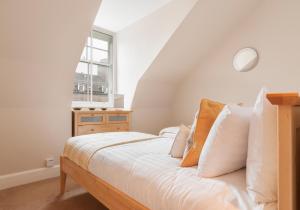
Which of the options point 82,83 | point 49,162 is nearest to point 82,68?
point 82,83

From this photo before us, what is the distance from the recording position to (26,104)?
2461 millimetres

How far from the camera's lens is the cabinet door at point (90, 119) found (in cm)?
282

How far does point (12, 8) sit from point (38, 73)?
0.77 meters

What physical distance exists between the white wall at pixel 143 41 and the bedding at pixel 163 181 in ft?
6.57

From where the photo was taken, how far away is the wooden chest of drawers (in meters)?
2.81

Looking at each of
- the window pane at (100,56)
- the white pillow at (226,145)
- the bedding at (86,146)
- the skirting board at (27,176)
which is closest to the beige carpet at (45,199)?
the skirting board at (27,176)

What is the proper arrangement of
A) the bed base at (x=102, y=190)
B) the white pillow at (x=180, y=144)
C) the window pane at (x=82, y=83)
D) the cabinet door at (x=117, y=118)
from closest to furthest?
the bed base at (x=102, y=190)
the white pillow at (x=180, y=144)
the cabinet door at (x=117, y=118)
the window pane at (x=82, y=83)

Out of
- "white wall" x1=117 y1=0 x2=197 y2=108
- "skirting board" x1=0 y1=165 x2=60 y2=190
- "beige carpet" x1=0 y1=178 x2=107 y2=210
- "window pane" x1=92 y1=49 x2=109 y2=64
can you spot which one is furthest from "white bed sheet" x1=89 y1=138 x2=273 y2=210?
"window pane" x1=92 y1=49 x2=109 y2=64

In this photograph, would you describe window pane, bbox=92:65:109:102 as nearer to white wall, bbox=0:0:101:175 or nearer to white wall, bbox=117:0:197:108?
white wall, bbox=117:0:197:108

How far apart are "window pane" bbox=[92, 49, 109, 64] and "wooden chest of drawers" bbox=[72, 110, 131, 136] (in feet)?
3.76

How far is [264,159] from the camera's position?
32.3 inches

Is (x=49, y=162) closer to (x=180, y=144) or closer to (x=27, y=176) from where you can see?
(x=27, y=176)

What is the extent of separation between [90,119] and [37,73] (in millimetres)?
926

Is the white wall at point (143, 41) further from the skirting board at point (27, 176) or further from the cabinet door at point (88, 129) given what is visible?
the skirting board at point (27, 176)
